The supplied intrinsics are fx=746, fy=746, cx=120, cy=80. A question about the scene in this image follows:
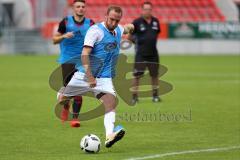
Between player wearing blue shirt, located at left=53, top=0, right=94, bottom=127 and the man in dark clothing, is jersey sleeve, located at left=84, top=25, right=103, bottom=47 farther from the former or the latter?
the man in dark clothing

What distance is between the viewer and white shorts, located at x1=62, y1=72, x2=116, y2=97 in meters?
10.8

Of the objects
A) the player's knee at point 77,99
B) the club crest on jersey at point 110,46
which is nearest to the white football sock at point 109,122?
the club crest on jersey at point 110,46

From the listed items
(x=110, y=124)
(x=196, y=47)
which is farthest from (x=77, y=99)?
(x=196, y=47)

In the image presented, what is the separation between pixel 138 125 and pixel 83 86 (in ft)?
5.73

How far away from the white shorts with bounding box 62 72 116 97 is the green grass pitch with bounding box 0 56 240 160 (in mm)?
653

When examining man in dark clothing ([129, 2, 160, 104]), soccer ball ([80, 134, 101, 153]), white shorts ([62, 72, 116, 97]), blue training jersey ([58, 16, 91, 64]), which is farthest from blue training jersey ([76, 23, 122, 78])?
man in dark clothing ([129, 2, 160, 104])

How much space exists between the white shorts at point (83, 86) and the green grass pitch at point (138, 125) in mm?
653

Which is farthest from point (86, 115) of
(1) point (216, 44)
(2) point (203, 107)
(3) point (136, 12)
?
(3) point (136, 12)

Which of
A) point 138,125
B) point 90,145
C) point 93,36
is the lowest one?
point 138,125

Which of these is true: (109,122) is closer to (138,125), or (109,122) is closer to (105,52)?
(105,52)

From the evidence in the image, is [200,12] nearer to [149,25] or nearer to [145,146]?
[149,25]

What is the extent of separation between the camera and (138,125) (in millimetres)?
13531

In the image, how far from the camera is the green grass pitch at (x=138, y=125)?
1021cm

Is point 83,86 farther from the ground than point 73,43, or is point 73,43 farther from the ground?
point 73,43
